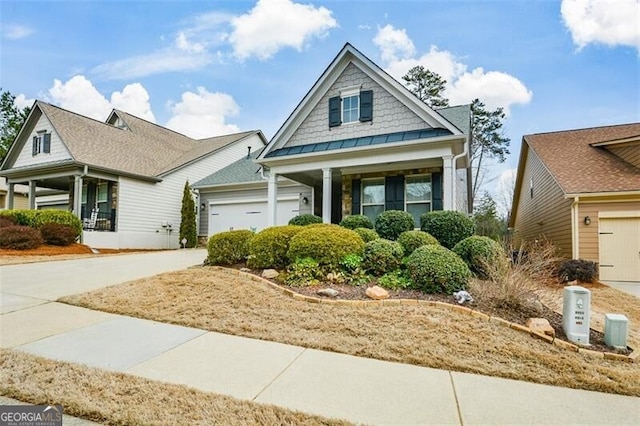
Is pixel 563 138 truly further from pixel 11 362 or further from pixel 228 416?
pixel 11 362

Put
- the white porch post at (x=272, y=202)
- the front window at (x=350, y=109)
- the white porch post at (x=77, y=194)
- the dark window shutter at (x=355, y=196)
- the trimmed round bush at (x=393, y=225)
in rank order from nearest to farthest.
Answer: the trimmed round bush at (x=393, y=225) < the front window at (x=350, y=109) < the white porch post at (x=272, y=202) < the dark window shutter at (x=355, y=196) < the white porch post at (x=77, y=194)

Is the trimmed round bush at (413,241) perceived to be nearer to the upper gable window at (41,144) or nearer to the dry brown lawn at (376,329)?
the dry brown lawn at (376,329)

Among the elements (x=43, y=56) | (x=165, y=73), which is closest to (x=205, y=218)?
(x=165, y=73)

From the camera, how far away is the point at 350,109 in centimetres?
1159

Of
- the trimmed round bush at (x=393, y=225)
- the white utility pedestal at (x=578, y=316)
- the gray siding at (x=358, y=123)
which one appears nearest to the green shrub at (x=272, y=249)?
the trimmed round bush at (x=393, y=225)

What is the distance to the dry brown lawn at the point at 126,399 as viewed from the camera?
97.2 inches

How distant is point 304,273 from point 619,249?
10.1 meters

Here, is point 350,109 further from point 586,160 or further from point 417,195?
point 586,160

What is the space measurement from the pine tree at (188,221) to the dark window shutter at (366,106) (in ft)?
32.7

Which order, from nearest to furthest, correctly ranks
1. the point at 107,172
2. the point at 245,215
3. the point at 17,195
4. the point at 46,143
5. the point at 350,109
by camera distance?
the point at 350,109 → the point at 107,172 → the point at 46,143 → the point at 245,215 → the point at 17,195

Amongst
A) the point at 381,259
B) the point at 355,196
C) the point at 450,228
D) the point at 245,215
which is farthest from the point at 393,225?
the point at 245,215

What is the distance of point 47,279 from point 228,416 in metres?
7.13

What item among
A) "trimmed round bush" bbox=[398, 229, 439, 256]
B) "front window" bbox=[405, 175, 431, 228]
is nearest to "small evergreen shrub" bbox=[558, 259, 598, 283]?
"front window" bbox=[405, 175, 431, 228]

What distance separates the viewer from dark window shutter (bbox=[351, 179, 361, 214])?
12.3m
